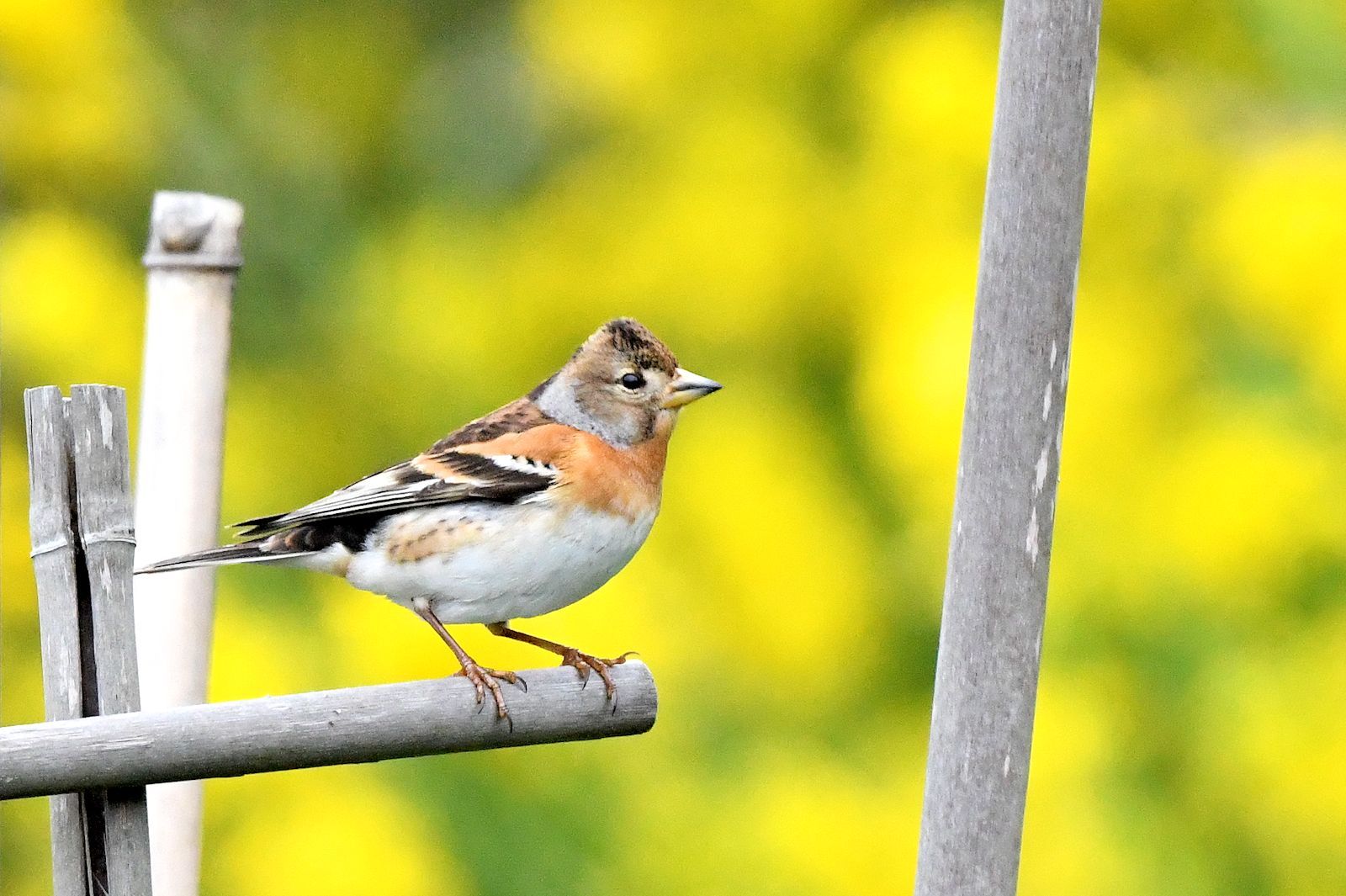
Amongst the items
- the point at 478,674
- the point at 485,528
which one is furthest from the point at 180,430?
the point at 478,674

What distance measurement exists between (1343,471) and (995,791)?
1616mm

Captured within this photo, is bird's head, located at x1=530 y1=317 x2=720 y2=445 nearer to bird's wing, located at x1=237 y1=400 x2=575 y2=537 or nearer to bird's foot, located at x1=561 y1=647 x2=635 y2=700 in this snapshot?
bird's wing, located at x1=237 y1=400 x2=575 y2=537

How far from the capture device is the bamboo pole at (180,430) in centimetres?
179

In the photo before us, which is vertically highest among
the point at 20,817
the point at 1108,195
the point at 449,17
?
the point at 449,17

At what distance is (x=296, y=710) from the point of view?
1350 mm

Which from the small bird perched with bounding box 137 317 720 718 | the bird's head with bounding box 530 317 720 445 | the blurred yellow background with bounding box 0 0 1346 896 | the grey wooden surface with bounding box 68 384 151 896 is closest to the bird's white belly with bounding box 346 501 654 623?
the small bird perched with bounding box 137 317 720 718

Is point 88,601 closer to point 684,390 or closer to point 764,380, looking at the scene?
point 684,390

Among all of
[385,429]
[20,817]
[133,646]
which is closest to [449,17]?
[385,429]

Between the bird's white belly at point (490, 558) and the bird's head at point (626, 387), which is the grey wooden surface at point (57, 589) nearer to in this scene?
the bird's white belly at point (490, 558)

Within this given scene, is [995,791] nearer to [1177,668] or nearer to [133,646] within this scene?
[133,646]

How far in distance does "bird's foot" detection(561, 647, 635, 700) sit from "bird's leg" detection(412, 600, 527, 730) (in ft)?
0.25

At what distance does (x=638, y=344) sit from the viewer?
77.2 inches

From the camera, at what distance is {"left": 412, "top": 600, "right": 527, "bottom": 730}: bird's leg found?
1541 mm

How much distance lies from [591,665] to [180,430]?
0.48m
